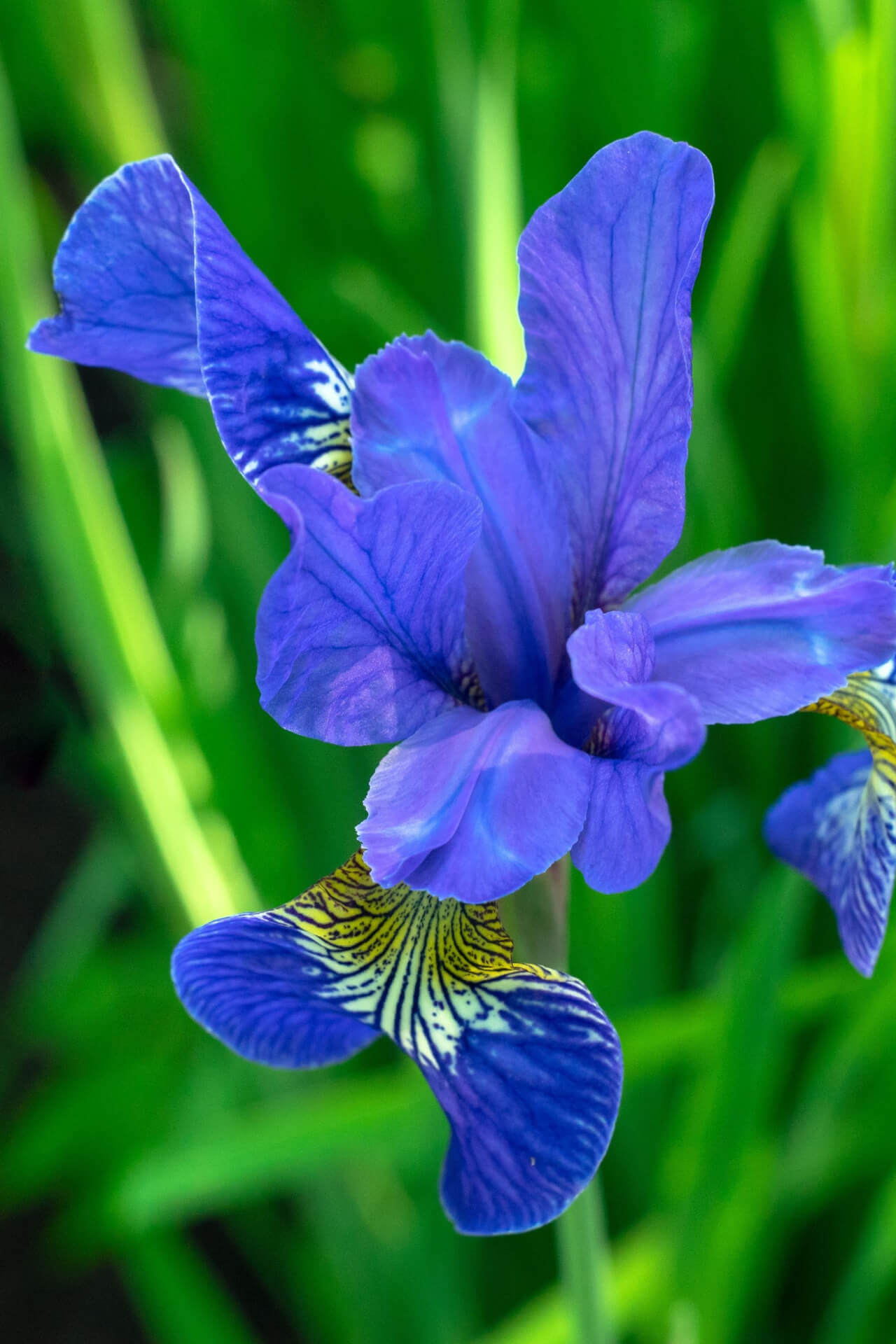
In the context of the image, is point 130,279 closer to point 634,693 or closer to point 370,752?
point 634,693

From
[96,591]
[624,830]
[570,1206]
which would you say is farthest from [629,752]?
[96,591]

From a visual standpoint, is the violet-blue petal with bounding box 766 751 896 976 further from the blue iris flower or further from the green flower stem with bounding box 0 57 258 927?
the green flower stem with bounding box 0 57 258 927

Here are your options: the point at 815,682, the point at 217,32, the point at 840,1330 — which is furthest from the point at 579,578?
the point at 217,32

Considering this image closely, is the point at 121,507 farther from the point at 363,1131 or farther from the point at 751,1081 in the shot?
the point at 751,1081

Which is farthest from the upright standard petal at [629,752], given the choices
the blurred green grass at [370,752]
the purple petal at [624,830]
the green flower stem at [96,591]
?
the green flower stem at [96,591]

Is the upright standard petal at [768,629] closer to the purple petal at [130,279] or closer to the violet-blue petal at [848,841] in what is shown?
the violet-blue petal at [848,841]

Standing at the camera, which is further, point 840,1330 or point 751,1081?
point 840,1330
